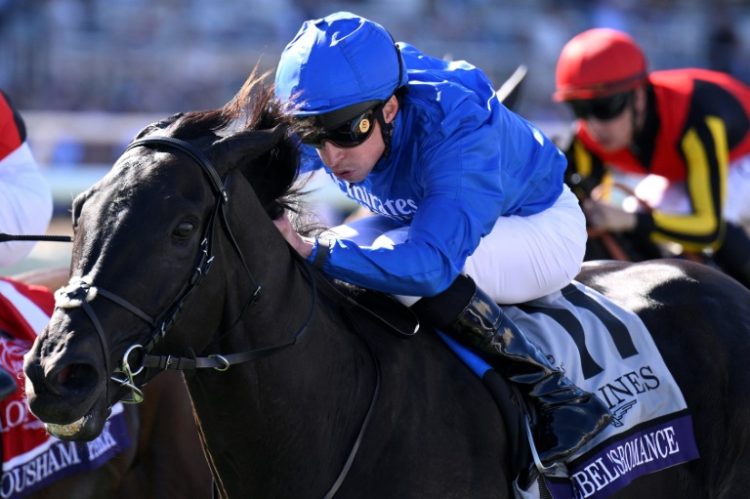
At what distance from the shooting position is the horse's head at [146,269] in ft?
8.23

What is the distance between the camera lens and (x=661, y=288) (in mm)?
4156

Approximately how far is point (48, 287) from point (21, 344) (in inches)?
19.7

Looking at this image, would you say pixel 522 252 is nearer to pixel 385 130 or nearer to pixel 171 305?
pixel 385 130

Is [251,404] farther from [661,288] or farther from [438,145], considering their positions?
[661,288]

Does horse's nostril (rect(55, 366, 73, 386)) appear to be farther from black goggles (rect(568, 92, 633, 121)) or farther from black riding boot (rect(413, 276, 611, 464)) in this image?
black goggles (rect(568, 92, 633, 121))

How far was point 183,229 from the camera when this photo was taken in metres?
2.68

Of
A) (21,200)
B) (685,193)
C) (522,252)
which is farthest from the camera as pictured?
(685,193)

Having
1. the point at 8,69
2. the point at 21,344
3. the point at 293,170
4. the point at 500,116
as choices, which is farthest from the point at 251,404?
the point at 8,69

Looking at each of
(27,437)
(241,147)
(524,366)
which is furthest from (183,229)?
(27,437)

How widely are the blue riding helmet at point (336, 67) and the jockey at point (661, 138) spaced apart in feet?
11.1

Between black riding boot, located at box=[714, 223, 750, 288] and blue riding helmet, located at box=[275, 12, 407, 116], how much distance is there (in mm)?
4115

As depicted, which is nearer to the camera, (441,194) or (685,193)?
(441,194)

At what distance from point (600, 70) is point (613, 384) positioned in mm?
3479

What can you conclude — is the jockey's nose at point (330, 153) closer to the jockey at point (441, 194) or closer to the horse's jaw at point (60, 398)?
the jockey at point (441, 194)
